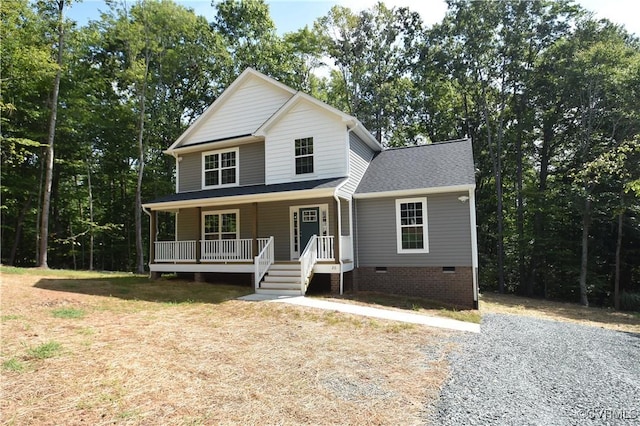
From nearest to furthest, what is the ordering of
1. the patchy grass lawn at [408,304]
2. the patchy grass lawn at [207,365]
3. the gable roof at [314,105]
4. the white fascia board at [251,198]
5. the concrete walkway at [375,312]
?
the patchy grass lawn at [207,365] → the concrete walkway at [375,312] → the patchy grass lawn at [408,304] → the white fascia board at [251,198] → the gable roof at [314,105]

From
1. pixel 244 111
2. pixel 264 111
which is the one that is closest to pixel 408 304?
pixel 264 111

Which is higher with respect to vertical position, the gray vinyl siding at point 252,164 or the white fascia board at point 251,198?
the gray vinyl siding at point 252,164

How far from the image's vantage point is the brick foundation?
39.6 ft

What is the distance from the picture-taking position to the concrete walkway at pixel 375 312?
8.54 metres

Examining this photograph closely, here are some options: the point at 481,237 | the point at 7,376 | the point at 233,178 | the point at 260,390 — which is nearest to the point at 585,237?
the point at 481,237

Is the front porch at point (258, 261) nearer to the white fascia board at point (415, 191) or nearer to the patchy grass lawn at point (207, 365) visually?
the white fascia board at point (415, 191)

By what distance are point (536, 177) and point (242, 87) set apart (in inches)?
838

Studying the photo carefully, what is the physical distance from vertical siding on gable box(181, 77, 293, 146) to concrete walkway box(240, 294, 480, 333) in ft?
26.3

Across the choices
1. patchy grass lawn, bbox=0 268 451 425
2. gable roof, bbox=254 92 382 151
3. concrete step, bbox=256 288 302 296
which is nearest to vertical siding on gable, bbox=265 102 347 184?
gable roof, bbox=254 92 382 151

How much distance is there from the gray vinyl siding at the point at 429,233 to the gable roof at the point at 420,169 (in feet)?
1.53

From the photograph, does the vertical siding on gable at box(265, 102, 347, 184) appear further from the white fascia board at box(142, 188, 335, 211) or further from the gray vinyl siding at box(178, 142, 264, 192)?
the white fascia board at box(142, 188, 335, 211)

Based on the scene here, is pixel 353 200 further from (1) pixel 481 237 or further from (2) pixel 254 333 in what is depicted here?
(1) pixel 481 237

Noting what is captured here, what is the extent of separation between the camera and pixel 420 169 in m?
14.0

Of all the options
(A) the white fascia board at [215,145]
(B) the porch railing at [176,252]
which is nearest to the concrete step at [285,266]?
(B) the porch railing at [176,252]
